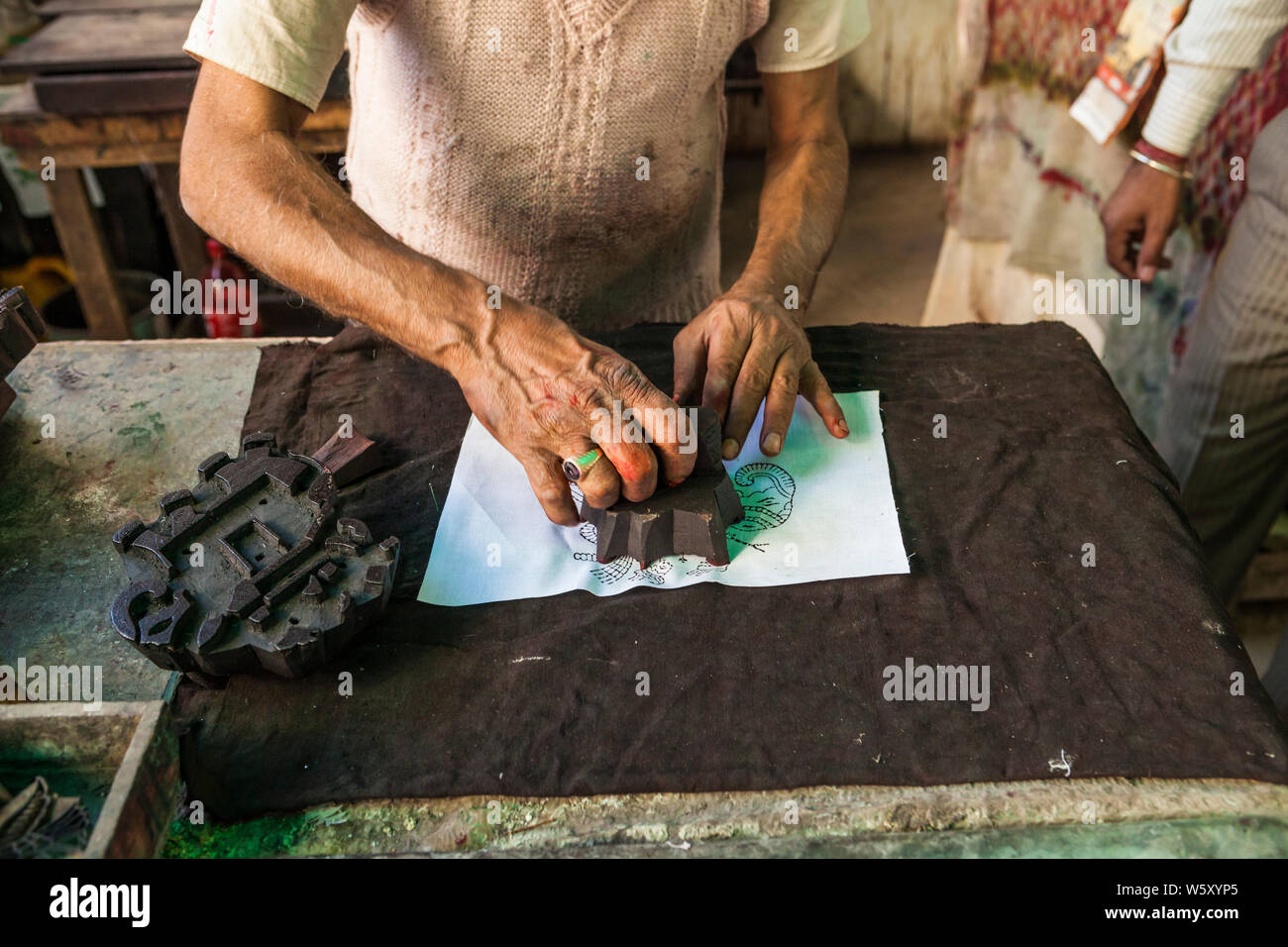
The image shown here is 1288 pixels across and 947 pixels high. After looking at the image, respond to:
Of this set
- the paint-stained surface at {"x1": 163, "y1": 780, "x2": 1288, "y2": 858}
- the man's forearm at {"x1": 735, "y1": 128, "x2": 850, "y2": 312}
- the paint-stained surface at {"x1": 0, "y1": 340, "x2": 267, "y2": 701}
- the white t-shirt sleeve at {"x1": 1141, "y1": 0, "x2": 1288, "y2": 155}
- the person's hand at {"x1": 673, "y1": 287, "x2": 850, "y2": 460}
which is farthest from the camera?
the white t-shirt sleeve at {"x1": 1141, "y1": 0, "x2": 1288, "y2": 155}

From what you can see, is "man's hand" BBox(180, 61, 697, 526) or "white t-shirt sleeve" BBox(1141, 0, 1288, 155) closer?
"man's hand" BBox(180, 61, 697, 526)

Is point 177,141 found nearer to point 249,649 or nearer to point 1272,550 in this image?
point 249,649

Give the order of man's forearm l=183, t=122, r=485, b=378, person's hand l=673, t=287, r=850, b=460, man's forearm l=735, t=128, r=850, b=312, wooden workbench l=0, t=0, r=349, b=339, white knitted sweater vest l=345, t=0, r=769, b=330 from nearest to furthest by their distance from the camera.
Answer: man's forearm l=183, t=122, r=485, b=378 → person's hand l=673, t=287, r=850, b=460 → white knitted sweater vest l=345, t=0, r=769, b=330 → man's forearm l=735, t=128, r=850, b=312 → wooden workbench l=0, t=0, r=349, b=339

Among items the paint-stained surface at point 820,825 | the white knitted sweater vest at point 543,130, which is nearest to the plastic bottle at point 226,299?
the white knitted sweater vest at point 543,130

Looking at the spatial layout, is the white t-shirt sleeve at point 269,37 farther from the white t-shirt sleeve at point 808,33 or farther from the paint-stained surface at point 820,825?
the paint-stained surface at point 820,825

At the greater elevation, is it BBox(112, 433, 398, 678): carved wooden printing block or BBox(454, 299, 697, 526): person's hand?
BBox(454, 299, 697, 526): person's hand

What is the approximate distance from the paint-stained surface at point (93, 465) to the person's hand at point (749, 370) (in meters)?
0.82

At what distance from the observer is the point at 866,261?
500 centimetres

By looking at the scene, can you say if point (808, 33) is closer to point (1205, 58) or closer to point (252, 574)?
point (1205, 58)

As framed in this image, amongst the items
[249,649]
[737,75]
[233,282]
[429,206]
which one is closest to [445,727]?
[249,649]

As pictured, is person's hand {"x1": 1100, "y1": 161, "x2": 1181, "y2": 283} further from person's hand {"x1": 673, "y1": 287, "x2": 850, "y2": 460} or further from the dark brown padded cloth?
person's hand {"x1": 673, "y1": 287, "x2": 850, "y2": 460}

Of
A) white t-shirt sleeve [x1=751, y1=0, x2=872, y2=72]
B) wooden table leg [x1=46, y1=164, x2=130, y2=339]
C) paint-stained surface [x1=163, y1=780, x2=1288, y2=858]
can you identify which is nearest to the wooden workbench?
wooden table leg [x1=46, y1=164, x2=130, y2=339]

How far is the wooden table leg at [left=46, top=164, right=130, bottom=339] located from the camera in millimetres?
3303

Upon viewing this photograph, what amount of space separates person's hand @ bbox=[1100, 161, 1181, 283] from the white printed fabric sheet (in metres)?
1.23
